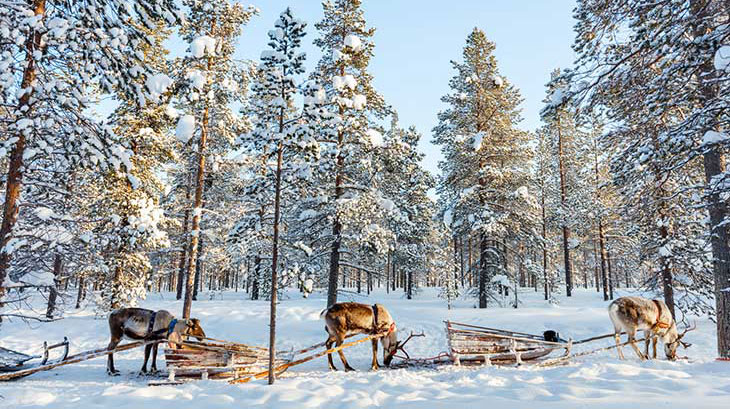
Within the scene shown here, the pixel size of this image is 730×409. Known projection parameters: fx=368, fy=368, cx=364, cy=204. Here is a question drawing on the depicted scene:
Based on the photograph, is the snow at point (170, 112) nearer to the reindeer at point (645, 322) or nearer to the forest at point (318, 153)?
the forest at point (318, 153)

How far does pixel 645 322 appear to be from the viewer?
31.7ft

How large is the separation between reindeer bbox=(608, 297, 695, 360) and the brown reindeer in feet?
19.6

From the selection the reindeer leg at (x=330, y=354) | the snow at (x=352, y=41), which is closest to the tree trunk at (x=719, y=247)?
the reindeer leg at (x=330, y=354)

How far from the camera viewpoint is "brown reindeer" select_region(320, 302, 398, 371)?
10430 mm

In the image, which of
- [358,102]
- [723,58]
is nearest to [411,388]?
[723,58]

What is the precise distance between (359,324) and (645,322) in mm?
7577

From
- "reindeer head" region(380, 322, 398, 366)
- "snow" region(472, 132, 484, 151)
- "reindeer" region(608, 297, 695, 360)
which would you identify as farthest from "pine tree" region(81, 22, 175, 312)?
"reindeer" region(608, 297, 695, 360)

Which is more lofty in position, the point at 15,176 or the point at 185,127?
the point at 185,127

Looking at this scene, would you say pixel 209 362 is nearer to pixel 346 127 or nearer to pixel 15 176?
pixel 15 176

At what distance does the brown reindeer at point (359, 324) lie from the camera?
411 inches

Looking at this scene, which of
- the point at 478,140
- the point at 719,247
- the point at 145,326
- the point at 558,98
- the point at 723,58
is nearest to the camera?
the point at 723,58

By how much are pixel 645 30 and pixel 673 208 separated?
11708 mm

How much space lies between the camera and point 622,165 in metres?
9.66

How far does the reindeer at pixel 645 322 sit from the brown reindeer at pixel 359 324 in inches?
235
